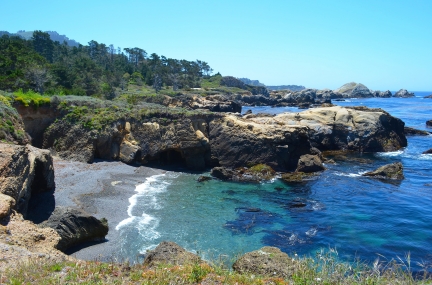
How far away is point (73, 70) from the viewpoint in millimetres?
62000

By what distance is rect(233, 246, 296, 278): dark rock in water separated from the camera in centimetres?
1111

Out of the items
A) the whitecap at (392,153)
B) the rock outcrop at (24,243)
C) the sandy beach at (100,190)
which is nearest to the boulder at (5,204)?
the rock outcrop at (24,243)

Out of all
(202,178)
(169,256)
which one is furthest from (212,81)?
(169,256)

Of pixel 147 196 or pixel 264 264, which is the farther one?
pixel 147 196

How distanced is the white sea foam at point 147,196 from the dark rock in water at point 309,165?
483 inches

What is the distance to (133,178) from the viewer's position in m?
26.6

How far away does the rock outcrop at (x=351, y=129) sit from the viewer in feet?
138

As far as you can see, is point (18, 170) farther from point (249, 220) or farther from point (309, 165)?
point (309, 165)

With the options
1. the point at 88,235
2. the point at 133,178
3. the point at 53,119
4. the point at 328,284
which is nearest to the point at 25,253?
the point at 88,235

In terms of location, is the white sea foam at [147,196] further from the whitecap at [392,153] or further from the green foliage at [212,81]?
the green foliage at [212,81]

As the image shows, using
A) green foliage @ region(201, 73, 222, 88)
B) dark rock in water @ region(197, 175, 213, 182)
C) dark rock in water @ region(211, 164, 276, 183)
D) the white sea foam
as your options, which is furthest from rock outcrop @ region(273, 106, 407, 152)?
green foliage @ region(201, 73, 222, 88)

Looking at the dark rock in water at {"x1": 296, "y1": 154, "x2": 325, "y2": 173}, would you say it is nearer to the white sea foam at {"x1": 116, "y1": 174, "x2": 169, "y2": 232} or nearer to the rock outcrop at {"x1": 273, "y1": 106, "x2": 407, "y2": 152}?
the rock outcrop at {"x1": 273, "y1": 106, "x2": 407, "y2": 152}

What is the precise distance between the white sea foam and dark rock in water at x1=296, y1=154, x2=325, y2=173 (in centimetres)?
1227

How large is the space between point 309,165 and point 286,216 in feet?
35.3
